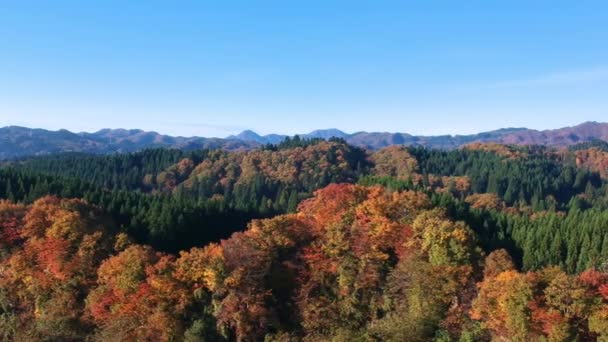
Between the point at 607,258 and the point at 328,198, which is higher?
the point at 328,198

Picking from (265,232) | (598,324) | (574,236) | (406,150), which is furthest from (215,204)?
(406,150)

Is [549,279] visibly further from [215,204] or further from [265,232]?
[215,204]

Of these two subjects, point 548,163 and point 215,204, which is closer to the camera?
point 215,204

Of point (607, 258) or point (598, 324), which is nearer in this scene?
point (598, 324)

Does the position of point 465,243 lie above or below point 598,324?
above

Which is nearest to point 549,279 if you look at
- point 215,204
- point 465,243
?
point 465,243

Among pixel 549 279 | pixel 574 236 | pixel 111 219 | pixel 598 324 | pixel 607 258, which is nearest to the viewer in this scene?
pixel 598 324

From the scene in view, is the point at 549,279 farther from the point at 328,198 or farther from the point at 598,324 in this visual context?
the point at 328,198

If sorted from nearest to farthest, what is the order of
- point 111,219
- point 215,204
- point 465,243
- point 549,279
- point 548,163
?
1. point 549,279
2. point 465,243
3. point 111,219
4. point 215,204
5. point 548,163

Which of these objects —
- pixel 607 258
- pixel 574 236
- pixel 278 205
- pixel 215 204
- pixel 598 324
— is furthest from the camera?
pixel 278 205
